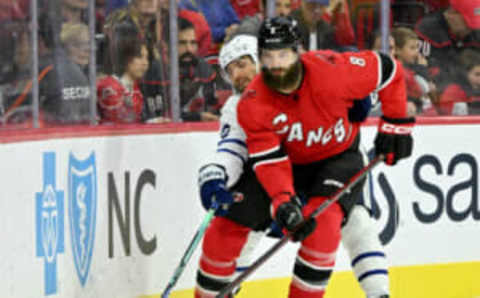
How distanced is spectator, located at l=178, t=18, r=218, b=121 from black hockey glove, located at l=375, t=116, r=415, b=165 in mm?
1070

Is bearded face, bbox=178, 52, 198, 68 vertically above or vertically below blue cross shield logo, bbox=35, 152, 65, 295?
above

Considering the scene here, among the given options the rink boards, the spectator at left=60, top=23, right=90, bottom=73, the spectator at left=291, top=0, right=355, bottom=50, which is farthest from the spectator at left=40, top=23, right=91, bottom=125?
the spectator at left=291, top=0, right=355, bottom=50

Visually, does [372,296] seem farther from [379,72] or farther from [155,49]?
[155,49]

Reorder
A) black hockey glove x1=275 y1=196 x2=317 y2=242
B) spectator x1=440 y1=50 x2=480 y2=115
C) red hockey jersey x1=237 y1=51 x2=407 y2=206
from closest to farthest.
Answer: black hockey glove x1=275 y1=196 x2=317 y2=242 → red hockey jersey x1=237 y1=51 x2=407 y2=206 → spectator x1=440 y1=50 x2=480 y2=115

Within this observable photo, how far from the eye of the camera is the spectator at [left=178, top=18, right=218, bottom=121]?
5516 millimetres

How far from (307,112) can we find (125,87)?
1014 mm

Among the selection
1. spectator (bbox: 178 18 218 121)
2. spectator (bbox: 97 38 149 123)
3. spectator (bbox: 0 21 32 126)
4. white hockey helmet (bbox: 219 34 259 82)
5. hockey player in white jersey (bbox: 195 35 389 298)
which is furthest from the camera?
spectator (bbox: 178 18 218 121)

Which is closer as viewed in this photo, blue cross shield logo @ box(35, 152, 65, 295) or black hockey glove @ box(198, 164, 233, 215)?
blue cross shield logo @ box(35, 152, 65, 295)

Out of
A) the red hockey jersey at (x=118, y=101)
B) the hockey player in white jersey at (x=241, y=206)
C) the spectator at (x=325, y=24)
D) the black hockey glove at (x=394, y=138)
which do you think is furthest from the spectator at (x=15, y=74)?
the spectator at (x=325, y=24)

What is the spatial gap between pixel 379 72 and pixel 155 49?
1190mm

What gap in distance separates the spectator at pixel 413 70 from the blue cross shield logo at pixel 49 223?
2481 mm

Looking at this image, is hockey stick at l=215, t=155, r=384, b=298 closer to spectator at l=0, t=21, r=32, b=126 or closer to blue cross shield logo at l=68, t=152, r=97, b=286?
blue cross shield logo at l=68, t=152, r=97, b=286

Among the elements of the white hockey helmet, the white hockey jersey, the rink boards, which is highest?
the white hockey helmet

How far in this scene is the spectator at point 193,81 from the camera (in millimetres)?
5516
